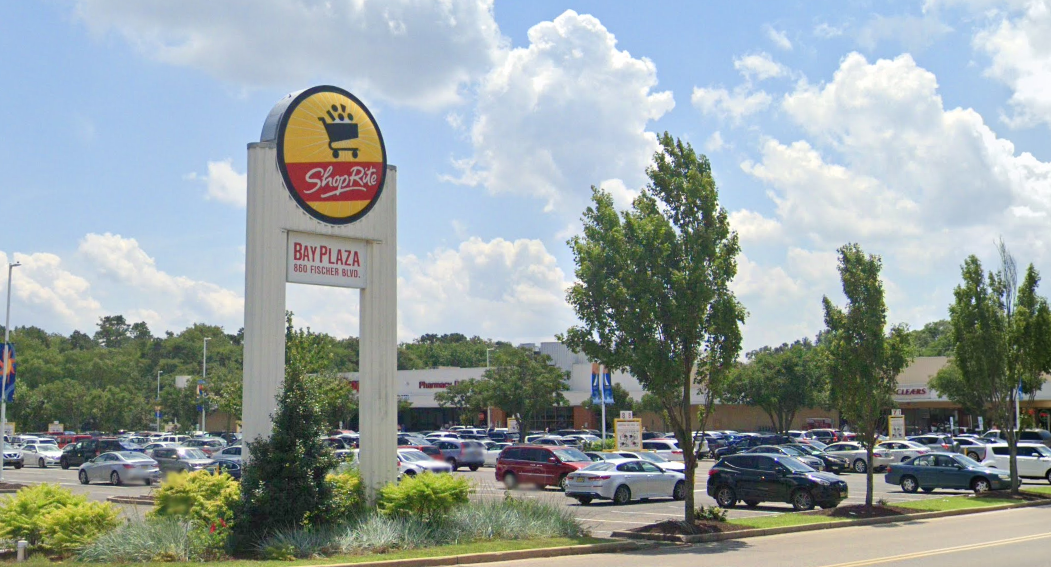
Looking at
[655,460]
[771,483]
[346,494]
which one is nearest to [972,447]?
[655,460]

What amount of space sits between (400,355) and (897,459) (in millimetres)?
83242

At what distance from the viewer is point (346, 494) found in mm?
18094

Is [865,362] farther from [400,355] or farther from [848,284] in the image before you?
[400,355]

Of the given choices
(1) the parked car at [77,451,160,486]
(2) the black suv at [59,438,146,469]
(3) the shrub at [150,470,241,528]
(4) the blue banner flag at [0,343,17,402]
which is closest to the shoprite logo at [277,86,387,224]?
(3) the shrub at [150,470,241,528]

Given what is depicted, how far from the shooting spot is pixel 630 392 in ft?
258

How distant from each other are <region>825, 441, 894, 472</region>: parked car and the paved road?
2238 cm

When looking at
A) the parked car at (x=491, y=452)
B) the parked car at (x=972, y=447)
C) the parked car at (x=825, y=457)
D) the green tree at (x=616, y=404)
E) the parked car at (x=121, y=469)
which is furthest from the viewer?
the green tree at (x=616, y=404)

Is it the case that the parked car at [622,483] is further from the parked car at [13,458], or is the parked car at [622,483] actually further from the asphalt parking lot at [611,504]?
the parked car at [13,458]

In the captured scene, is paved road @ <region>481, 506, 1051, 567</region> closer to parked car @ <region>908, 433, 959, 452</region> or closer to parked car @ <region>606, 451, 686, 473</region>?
parked car @ <region>606, 451, 686, 473</region>

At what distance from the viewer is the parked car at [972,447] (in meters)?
45.4

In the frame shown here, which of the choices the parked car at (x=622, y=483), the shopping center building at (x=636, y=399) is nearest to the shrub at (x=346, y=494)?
the parked car at (x=622, y=483)

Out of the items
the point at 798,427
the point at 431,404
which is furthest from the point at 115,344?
the point at 798,427

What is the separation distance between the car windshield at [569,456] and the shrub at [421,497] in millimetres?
17210

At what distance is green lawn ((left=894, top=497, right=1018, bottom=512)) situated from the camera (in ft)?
87.6
